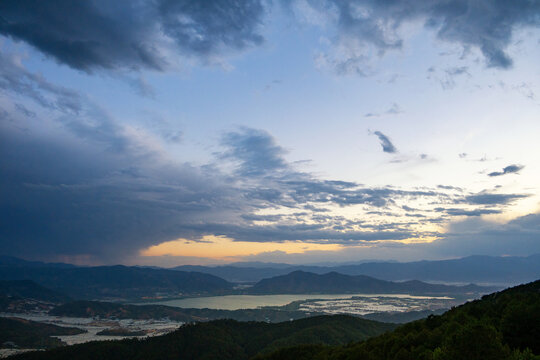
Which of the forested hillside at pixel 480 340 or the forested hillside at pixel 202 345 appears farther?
the forested hillside at pixel 202 345

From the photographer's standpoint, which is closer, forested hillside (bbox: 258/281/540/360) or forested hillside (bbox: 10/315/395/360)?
forested hillside (bbox: 258/281/540/360)

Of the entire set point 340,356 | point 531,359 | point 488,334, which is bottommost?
point 340,356

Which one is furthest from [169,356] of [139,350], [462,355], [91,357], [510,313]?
[462,355]

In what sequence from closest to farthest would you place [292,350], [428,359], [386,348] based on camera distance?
[428,359], [386,348], [292,350]

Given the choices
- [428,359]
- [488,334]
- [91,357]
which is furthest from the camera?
[91,357]

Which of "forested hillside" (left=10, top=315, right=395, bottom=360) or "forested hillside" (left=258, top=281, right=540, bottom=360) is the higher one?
"forested hillside" (left=258, top=281, right=540, bottom=360)

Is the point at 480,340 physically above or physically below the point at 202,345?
above

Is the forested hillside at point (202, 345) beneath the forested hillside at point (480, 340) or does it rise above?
beneath

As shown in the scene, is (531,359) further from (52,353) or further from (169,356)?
(52,353)

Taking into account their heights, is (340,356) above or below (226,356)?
above

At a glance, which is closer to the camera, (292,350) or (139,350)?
(292,350)

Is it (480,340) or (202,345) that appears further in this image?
(202,345)
